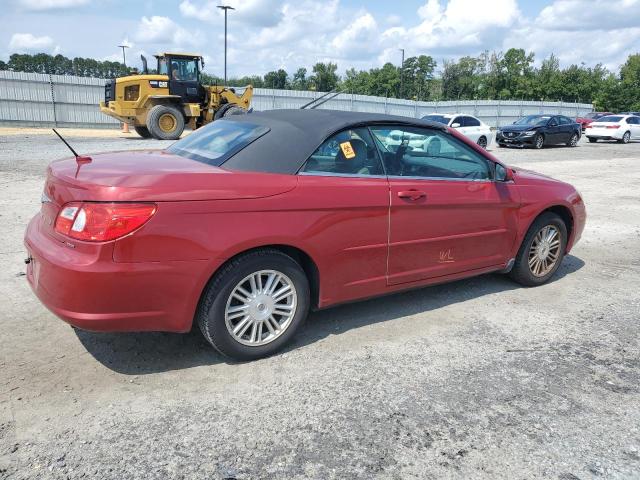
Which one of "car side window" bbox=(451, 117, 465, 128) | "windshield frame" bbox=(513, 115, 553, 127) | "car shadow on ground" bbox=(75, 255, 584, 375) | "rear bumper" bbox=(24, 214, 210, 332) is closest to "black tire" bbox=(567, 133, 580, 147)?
"windshield frame" bbox=(513, 115, 553, 127)

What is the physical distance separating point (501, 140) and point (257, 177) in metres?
21.1

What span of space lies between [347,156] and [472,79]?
221ft

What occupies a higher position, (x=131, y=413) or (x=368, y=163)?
(x=368, y=163)

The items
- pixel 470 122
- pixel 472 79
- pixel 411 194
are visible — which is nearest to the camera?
pixel 411 194

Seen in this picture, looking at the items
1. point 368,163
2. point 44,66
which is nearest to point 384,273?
point 368,163

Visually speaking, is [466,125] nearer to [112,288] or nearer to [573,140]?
[573,140]

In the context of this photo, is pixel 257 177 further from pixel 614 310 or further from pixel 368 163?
pixel 614 310

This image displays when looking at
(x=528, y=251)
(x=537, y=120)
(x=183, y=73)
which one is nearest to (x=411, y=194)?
(x=528, y=251)

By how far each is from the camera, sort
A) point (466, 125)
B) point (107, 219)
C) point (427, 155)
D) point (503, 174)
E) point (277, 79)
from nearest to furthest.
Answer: point (107, 219), point (427, 155), point (503, 174), point (466, 125), point (277, 79)

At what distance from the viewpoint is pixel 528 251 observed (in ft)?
16.3

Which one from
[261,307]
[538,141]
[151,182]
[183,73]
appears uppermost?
[183,73]

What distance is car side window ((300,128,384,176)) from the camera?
12.0 feet

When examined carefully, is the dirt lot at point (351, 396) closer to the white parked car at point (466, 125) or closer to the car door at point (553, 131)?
the white parked car at point (466, 125)

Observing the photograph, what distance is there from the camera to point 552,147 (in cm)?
2419
